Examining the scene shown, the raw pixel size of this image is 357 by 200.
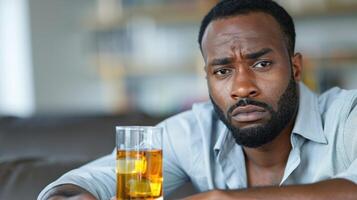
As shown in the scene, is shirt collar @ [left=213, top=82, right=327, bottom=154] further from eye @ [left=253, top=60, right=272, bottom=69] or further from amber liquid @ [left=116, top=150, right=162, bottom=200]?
amber liquid @ [left=116, top=150, right=162, bottom=200]

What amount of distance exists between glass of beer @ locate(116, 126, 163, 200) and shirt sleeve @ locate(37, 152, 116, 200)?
21 centimetres

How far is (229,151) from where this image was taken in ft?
5.27

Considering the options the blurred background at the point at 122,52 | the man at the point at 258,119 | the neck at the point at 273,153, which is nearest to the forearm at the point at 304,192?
the man at the point at 258,119

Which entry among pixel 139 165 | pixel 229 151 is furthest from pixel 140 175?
pixel 229 151

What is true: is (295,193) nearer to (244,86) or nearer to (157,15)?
(244,86)

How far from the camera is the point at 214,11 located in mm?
1547

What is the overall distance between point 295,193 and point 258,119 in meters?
0.28

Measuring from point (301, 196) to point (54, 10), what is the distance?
3610 millimetres

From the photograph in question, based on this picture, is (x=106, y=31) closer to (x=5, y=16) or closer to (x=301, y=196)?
(x=5, y=16)

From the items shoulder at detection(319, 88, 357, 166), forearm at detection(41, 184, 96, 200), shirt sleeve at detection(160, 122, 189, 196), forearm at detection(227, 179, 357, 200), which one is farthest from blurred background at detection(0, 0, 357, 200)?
forearm at detection(227, 179, 357, 200)

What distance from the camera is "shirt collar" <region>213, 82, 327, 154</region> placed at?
1475 mm

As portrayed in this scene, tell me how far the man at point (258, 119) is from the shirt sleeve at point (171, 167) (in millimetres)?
10

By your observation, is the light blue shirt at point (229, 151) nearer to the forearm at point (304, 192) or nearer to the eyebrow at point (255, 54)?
the forearm at point (304, 192)

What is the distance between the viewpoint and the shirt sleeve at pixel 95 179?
4.60ft
